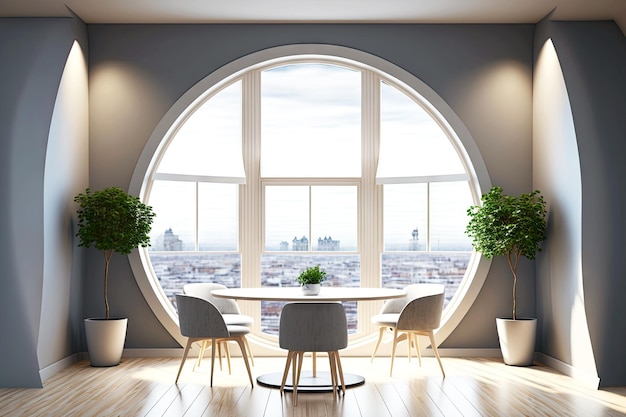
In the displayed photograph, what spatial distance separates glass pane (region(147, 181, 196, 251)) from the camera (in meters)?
7.91

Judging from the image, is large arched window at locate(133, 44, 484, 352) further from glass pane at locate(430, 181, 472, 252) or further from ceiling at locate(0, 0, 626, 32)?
ceiling at locate(0, 0, 626, 32)

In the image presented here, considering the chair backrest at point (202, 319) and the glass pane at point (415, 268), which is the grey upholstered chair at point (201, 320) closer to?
the chair backrest at point (202, 319)

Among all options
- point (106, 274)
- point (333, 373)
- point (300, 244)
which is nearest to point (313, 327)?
point (333, 373)

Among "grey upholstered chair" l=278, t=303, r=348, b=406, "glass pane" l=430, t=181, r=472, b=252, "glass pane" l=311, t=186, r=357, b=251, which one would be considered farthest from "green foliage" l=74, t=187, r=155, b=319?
"glass pane" l=430, t=181, r=472, b=252

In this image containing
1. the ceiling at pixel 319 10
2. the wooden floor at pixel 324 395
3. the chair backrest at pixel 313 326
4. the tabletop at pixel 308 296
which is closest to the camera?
the wooden floor at pixel 324 395

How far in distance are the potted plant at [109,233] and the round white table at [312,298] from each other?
1268mm

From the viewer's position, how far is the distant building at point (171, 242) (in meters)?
7.91

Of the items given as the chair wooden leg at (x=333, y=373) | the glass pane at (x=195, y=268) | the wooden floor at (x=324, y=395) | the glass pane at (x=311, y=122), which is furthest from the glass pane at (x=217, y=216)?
the chair wooden leg at (x=333, y=373)

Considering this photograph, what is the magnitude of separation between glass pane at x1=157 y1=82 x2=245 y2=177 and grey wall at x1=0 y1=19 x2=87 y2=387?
1.63 m

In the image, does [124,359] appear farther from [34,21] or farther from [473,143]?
[473,143]

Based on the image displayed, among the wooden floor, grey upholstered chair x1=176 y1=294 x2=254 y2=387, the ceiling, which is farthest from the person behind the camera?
the ceiling

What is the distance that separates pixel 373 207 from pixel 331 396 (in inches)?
105

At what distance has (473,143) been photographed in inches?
296

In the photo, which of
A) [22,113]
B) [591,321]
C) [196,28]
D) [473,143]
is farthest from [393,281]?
[22,113]
